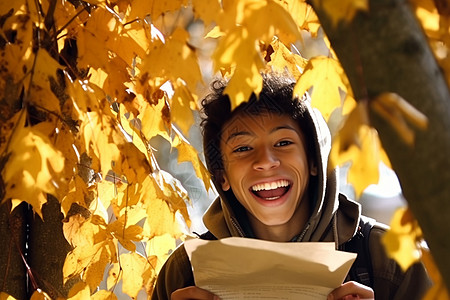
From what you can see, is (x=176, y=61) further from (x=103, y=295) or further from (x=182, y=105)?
(x=103, y=295)

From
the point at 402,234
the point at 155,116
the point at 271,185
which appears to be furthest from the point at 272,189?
the point at 402,234

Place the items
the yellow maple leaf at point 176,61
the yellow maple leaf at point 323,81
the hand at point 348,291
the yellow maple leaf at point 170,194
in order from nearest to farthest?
the yellow maple leaf at point 176,61, the yellow maple leaf at point 323,81, the hand at point 348,291, the yellow maple leaf at point 170,194

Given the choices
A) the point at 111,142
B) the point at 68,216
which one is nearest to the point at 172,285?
the point at 68,216

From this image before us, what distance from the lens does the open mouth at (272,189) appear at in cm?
183

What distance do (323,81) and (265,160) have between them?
1.31 ft

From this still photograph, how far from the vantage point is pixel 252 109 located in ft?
6.11

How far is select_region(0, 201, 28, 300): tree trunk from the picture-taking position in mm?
1821

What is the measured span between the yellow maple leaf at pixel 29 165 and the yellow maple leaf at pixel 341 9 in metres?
0.52

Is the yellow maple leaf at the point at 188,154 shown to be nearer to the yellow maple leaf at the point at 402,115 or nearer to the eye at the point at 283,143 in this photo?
the eye at the point at 283,143

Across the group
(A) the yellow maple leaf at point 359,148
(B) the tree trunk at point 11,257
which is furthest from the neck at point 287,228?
(A) the yellow maple leaf at point 359,148

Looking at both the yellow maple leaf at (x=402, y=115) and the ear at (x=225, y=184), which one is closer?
the yellow maple leaf at (x=402, y=115)

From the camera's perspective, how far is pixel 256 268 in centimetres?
148

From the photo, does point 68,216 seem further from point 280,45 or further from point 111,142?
point 280,45

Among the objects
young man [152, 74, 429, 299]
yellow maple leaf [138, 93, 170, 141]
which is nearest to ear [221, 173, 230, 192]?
young man [152, 74, 429, 299]
